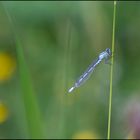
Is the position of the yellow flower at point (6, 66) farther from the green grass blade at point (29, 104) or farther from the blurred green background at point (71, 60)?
the green grass blade at point (29, 104)

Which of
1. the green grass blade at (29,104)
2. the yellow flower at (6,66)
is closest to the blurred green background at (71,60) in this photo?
the yellow flower at (6,66)

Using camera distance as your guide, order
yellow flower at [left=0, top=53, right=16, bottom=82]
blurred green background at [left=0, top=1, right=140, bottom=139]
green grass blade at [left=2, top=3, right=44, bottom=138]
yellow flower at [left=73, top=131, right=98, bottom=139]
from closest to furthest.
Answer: green grass blade at [left=2, top=3, right=44, bottom=138], yellow flower at [left=73, top=131, right=98, bottom=139], blurred green background at [left=0, top=1, right=140, bottom=139], yellow flower at [left=0, top=53, right=16, bottom=82]

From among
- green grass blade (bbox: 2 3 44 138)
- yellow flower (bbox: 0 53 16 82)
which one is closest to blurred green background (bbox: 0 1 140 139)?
→ yellow flower (bbox: 0 53 16 82)

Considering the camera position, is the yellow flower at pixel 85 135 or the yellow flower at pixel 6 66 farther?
the yellow flower at pixel 6 66

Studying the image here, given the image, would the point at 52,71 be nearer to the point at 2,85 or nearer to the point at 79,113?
the point at 2,85

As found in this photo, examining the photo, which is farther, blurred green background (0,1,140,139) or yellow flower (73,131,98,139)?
blurred green background (0,1,140,139)

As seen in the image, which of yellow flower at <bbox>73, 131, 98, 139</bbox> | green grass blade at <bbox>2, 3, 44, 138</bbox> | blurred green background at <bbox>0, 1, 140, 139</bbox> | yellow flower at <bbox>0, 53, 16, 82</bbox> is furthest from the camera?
yellow flower at <bbox>0, 53, 16, 82</bbox>

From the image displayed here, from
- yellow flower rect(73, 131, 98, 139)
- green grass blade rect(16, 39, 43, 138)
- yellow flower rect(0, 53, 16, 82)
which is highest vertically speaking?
green grass blade rect(16, 39, 43, 138)

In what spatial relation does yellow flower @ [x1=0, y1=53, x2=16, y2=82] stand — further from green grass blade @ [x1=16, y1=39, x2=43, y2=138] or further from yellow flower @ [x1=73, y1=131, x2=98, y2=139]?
green grass blade @ [x1=16, y1=39, x2=43, y2=138]

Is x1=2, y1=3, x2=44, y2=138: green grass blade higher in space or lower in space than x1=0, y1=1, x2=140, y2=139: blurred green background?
higher
